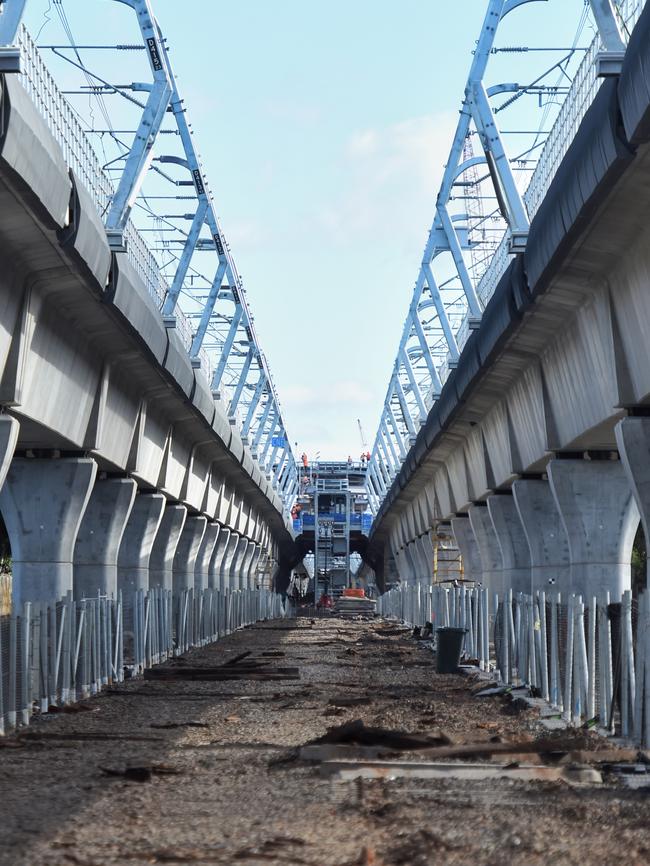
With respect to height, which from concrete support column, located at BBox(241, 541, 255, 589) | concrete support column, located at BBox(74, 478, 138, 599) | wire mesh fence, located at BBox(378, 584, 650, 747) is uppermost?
concrete support column, located at BBox(241, 541, 255, 589)

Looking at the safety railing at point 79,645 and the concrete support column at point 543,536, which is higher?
the concrete support column at point 543,536

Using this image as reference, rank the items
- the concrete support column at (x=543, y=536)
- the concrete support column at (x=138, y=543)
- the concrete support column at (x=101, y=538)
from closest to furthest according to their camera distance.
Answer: the concrete support column at (x=101, y=538) < the concrete support column at (x=543, y=536) < the concrete support column at (x=138, y=543)

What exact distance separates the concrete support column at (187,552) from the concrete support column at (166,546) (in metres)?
8.76

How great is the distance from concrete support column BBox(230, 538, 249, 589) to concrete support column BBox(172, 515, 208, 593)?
23.0m

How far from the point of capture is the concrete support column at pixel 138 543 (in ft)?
125

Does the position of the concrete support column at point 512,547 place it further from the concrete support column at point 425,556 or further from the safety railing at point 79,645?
the concrete support column at point 425,556

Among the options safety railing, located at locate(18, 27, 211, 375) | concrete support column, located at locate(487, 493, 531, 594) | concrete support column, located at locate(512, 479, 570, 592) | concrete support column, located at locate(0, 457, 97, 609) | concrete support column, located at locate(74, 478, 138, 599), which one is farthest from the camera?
concrete support column, located at locate(487, 493, 531, 594)

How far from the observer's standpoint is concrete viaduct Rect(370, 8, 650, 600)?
16.0m

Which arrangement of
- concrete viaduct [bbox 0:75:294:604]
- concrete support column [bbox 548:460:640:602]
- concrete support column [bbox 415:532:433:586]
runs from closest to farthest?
concrete viaduct [bbox 0:75:294:604] → concrete support column [bbox 548:460:640:602] → concrete support column [bbox 415:532:433:586]

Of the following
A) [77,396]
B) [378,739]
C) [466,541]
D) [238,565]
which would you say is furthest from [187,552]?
[378,739]

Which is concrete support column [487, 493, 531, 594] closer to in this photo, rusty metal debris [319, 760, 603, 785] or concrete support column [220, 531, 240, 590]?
rusty metal debris [319, 760, 603, 785]


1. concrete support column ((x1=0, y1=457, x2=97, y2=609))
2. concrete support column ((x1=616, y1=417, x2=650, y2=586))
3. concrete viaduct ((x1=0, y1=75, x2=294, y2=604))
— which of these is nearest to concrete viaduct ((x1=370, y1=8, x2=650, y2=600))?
concrete support column ((x1=616, y1=417, x2=650, y2=586))

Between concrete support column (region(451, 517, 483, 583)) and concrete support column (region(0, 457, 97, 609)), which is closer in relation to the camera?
concrete support column (region(0, 457, 97, 609))

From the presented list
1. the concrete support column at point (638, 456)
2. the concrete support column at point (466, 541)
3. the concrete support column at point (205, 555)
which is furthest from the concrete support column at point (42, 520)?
the concrete support column at point (466, 541)
